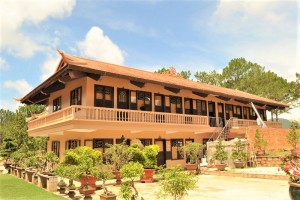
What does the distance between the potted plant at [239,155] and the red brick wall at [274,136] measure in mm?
3041

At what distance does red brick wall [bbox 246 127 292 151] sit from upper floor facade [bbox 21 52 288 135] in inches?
90.6

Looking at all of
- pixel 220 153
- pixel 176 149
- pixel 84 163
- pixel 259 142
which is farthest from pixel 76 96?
pixel 259 142

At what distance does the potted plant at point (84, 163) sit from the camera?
11.8 meters

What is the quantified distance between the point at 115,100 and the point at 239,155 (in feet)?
32.5

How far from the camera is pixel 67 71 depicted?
16.6 meters

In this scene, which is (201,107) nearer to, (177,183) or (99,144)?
(99,144)

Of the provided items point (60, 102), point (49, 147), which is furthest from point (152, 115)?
point (49, 147)

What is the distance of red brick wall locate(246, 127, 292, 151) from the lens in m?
23.9

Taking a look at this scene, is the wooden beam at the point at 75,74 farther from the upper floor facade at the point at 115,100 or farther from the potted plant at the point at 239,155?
the potted plant at the point at 239,155

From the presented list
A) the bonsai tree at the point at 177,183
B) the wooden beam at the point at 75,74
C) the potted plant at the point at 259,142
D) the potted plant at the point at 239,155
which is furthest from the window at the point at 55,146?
the bonsai tree at the point at 177,183

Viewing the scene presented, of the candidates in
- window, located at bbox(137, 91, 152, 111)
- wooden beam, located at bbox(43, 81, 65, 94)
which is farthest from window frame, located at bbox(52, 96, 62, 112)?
window, located at bbox(137, 91, 152, 111)

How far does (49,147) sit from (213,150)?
15.1 metres

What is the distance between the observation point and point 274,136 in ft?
85.5

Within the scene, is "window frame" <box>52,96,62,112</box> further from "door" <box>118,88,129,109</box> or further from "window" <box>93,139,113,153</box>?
"door" <box>118,88,129,109</box>
